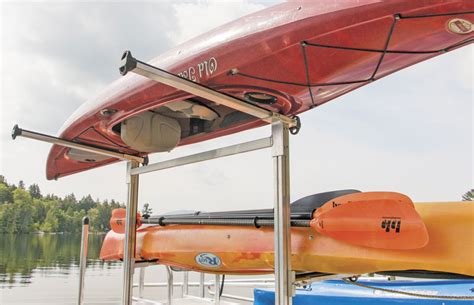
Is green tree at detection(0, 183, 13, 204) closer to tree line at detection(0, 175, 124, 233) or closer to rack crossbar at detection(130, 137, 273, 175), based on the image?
tree line at detection(0, 175, 124, 233)

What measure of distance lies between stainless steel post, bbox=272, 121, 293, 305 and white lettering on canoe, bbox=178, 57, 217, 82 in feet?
1.34

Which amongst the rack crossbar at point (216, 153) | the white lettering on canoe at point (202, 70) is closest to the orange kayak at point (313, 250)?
the rack crossbar at point (216, 153)

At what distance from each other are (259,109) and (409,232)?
86cm

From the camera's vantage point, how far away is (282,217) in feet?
6.19

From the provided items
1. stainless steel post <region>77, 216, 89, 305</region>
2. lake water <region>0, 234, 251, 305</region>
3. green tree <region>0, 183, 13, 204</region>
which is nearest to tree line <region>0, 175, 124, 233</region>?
green tree <region>0, 183, 13, 204</region>

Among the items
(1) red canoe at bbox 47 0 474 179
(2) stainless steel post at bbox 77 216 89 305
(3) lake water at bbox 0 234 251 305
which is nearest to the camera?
(1) red canoe at bbox 47 0 474 179

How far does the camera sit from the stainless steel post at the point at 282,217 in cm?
185

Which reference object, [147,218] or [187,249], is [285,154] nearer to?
[187,249]

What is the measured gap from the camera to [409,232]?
168cm

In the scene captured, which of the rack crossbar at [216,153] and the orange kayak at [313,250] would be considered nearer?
the orange kayak at [313,250]

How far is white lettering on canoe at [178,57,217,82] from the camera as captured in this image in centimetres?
196

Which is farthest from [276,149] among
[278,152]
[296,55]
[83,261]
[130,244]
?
[83,261]

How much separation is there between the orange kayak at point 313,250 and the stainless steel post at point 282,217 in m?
0.19

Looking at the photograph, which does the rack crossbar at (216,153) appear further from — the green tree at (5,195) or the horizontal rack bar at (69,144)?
the green tree at (5,195)
